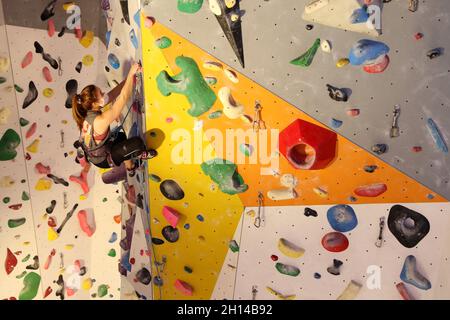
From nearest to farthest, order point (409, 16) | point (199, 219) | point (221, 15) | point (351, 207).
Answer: point (409, 16) < point (221, 15) < point (351, 207) < point (199, 219)

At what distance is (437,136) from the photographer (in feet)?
7.57

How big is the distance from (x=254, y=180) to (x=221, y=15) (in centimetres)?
87

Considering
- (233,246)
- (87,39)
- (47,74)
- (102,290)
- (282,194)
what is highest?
(87,39)

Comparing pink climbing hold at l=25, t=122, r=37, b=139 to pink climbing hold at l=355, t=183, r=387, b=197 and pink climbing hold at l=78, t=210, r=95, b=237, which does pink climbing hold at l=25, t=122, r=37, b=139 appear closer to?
pink climbing hold at l=78, t=210, r=95, b=237

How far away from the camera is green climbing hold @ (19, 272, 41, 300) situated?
315cm

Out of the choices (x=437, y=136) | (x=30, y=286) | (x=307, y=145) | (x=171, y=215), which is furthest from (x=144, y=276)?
(x=437, y=136)

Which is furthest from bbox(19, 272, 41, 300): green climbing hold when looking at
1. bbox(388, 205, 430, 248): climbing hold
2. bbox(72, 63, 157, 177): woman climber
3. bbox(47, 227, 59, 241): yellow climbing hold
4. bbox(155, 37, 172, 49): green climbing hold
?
bbox(388, 205, 430, 248): climbing hold

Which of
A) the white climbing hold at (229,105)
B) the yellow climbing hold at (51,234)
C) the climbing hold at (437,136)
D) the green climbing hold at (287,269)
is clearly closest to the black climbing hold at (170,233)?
the green climbing hold at (287,269)

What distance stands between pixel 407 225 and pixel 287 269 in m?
0.70

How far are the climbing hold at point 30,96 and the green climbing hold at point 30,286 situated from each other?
111 cm

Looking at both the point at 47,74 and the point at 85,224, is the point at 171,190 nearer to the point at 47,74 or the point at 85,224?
the point at 85,224

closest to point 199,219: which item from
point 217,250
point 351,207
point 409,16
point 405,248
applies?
point 217,250
